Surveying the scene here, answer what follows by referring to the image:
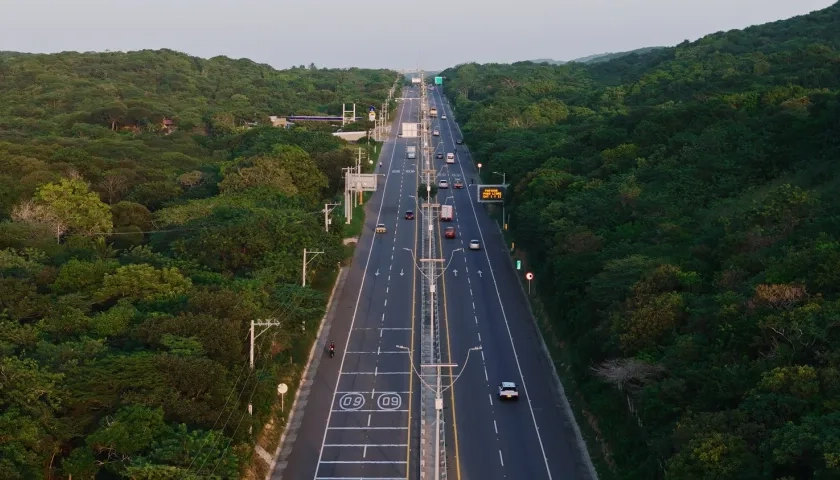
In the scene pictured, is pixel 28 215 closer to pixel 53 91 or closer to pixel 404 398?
pixel 404 398

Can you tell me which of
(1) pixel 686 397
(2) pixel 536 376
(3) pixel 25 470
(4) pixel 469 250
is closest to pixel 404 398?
(2) pixel 536 376

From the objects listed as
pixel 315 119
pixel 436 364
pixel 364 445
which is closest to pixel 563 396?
pixel 436 364

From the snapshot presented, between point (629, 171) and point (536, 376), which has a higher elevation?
point (629, 171)

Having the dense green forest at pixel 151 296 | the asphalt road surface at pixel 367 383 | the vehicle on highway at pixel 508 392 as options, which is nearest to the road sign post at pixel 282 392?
the dense green forest at pixel 151 296

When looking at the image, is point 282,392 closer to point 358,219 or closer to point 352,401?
point 352,401

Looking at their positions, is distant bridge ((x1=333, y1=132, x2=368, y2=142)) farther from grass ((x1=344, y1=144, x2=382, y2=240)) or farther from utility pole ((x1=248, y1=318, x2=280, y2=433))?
utility pole ((x1=248, y1=318, x2=280, y2=433))
